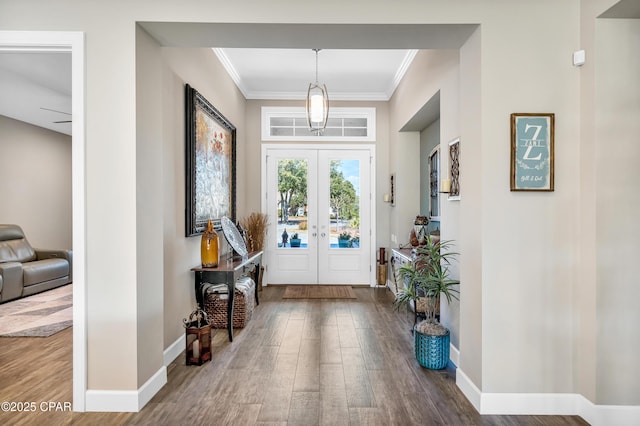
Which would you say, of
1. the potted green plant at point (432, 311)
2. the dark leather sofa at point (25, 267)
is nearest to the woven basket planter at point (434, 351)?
the potted green plant at point (432, 311)

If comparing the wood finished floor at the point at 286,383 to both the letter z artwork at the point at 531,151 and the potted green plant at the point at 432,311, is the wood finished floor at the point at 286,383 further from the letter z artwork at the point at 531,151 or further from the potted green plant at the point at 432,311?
the letter z artwork at the point at 531,151

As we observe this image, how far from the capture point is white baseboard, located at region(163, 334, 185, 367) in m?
3.02

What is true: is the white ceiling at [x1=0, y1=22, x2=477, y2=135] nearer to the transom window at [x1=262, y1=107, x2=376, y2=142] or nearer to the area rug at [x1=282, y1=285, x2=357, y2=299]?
the transom window at [x1=262, y1=107, x2=376, y2=142]

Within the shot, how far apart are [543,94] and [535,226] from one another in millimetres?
851

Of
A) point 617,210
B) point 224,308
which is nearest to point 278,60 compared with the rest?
point 224,308

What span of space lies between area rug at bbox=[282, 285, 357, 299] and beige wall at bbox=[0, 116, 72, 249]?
4.95m

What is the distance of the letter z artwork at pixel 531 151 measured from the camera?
2.34 meters

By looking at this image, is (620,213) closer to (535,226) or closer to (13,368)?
(535,226)

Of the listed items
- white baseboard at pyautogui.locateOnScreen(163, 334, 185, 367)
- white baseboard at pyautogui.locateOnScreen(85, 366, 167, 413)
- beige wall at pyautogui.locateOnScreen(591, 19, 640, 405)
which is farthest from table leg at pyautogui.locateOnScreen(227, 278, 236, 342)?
beige wall at pyautogui.locateOnScreen(591, 19, 640, 405)

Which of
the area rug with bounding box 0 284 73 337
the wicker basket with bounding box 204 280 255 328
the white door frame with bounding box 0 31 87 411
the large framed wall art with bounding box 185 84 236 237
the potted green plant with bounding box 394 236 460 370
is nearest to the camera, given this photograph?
the white door frame with bounding box 0 31 87 411

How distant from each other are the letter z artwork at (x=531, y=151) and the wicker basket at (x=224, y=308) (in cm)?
282

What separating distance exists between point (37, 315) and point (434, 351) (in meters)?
4.69

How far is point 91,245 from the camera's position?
7.70 feet

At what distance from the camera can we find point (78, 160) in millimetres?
2324
